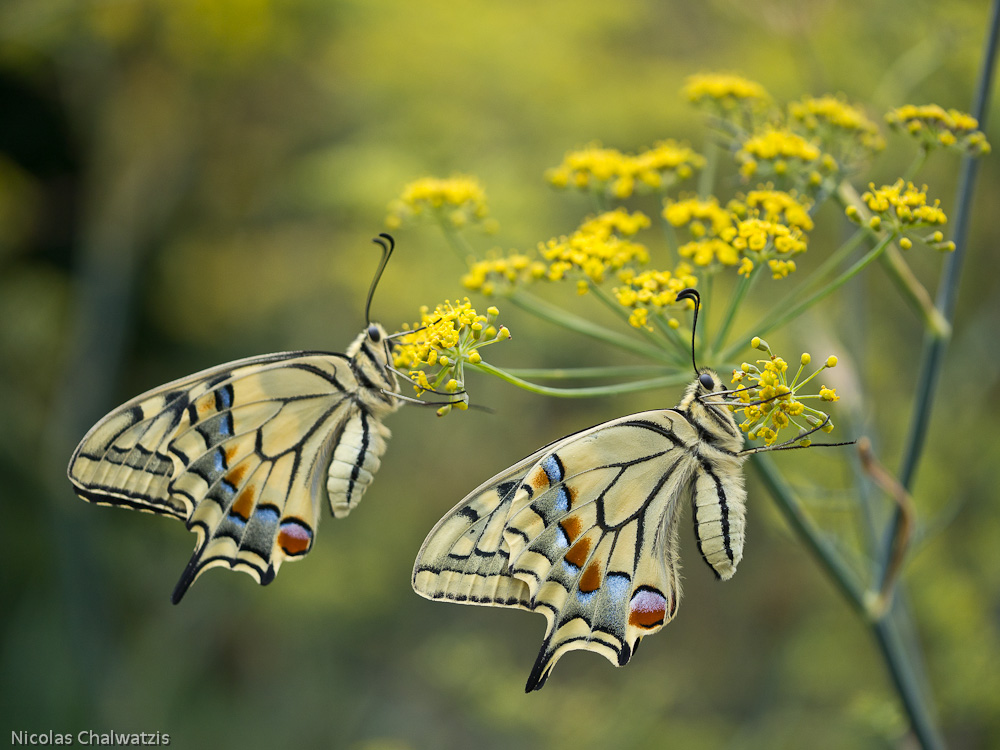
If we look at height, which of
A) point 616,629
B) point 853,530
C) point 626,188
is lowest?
point 853,530

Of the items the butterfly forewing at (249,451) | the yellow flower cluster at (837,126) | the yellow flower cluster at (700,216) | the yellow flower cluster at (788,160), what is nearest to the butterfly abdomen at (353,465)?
the butterfly forewing at (249,451)

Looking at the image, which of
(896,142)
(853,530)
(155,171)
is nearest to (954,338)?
(896,142)

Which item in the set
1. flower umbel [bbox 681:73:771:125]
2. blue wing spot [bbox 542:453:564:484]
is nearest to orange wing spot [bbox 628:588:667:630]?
blue wing spot [bbox 542:453:564:484]

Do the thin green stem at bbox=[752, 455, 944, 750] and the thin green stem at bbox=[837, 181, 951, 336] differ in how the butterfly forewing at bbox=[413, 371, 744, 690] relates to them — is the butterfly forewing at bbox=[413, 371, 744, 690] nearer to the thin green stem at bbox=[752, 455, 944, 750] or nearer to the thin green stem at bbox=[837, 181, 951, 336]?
the thin green stem at bbox=[752, 455, 944, 750]

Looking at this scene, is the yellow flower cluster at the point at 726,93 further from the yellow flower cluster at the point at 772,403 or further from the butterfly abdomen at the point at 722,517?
the butterfly abdomen at the point at 722,517

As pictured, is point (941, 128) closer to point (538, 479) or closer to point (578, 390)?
point (578, 390)

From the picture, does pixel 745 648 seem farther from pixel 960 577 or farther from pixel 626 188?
pixel 626 188

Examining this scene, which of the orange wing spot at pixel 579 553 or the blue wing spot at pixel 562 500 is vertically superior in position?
the blue wing spot at pixel 562 500
